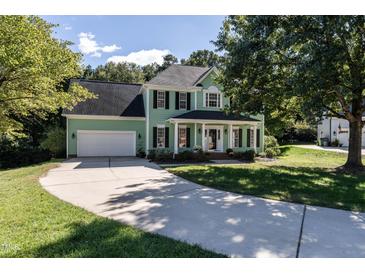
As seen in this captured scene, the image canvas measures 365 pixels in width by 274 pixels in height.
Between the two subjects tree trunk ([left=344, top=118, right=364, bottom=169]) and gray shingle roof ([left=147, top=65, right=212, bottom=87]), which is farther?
gray shingle roof ([left=147, top=65, right=212, bottom=87])

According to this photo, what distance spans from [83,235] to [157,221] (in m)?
1.44

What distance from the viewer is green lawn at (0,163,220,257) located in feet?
12.7

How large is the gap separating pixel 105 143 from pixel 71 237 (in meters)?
16.6

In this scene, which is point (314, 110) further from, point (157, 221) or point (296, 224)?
point (157, 221)

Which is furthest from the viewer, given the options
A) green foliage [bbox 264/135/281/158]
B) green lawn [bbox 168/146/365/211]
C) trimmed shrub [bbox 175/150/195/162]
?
green foliage [bbox 264/135/281/158]

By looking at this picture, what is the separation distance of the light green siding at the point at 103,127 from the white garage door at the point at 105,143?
0.27m

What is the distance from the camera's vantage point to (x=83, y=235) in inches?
177

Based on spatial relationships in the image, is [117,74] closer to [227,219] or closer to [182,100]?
[182,100]

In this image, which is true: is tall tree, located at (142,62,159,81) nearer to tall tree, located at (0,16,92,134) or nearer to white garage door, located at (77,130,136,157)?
white garage door, located at (77,130,136,157)

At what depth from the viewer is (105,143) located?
20531 mm

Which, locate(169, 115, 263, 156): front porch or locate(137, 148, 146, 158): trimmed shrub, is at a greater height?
locate(169, 115, 263, 156): front porch

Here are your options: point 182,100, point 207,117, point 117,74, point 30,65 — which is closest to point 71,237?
point 30,65

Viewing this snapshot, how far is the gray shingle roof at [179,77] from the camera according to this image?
20719 mm

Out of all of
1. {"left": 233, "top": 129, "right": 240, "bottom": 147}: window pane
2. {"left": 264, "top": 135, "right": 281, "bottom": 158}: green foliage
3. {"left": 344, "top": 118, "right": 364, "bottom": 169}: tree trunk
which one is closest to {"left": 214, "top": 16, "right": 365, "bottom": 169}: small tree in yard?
{"left": 344, "top": 118, "right": 364, "bottom": 169}: tree trunk
